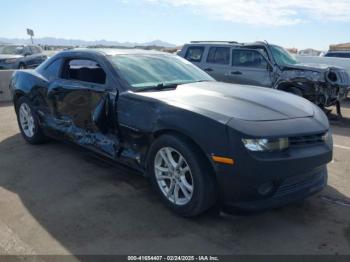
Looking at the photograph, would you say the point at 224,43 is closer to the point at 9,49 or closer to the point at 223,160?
the point at 223,160

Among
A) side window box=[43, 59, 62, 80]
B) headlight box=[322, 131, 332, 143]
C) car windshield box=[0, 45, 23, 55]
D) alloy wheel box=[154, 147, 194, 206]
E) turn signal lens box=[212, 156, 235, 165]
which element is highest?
side window box=[43, 59, 62, 80]

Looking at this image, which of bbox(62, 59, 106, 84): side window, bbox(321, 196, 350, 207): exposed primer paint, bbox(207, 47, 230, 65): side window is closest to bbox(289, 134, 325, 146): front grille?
bbox(321, 196, 350, 207): exposed primer paint

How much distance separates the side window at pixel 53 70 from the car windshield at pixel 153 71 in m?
1.20

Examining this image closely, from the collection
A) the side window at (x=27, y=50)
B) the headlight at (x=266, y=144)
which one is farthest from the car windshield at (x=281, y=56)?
the side window at (x=27, y=50)

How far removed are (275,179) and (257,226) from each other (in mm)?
584

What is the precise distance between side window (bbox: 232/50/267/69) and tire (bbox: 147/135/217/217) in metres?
6.11

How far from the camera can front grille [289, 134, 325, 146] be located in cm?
323

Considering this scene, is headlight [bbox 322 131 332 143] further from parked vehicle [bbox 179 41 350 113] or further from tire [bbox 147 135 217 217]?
parked vehicle [bbox 179 41 350 113]

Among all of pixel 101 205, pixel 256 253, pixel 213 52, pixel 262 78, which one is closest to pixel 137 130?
pixel 101 205

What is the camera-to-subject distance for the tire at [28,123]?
587 cm

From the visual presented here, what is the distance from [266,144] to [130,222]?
4.75ft

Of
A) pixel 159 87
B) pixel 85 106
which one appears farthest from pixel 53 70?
pixel 159 87

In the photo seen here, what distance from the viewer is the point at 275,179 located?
3.12 m

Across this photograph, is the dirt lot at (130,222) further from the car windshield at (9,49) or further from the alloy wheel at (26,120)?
the car windshield at (9,49)
